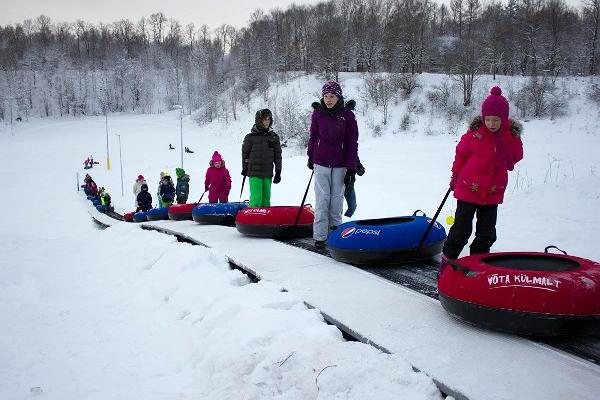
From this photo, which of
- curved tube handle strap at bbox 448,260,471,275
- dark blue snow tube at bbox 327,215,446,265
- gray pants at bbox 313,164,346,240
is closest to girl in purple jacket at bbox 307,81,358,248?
gray pants at bbox 313,164,346,240

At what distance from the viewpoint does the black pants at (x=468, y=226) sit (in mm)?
3277

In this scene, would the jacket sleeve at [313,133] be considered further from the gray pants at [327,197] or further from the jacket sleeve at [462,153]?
the jacket sleeve at [462,153]

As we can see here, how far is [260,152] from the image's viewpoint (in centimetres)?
605

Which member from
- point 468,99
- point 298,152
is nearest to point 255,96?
point 298,152

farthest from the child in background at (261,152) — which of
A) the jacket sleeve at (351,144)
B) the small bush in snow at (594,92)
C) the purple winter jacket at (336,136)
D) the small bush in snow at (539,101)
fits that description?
the small bush in snow at (594,92)

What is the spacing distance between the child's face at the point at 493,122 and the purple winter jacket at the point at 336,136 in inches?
57.5

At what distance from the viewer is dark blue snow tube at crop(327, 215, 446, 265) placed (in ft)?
12.3

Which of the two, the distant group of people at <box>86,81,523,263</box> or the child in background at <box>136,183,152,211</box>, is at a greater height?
the distant group of people at <box>86,81,523,263</box>

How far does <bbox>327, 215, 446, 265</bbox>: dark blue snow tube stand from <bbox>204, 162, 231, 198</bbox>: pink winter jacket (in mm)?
5021

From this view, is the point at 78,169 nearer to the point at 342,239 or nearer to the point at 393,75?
the point at 393,75

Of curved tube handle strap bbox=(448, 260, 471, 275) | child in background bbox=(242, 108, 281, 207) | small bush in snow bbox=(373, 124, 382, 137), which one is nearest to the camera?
→ curved tube handle strap bbox=(448, 260, 471, 275)

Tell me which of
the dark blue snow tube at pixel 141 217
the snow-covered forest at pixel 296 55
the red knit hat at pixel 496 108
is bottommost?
the dark blue snow tube at pixel 141 217

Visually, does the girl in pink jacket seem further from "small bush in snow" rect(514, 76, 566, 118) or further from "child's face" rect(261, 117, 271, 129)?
"small bush in snow" rect(514, 76, 566, 118)

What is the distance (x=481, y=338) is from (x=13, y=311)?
381 centimetres
